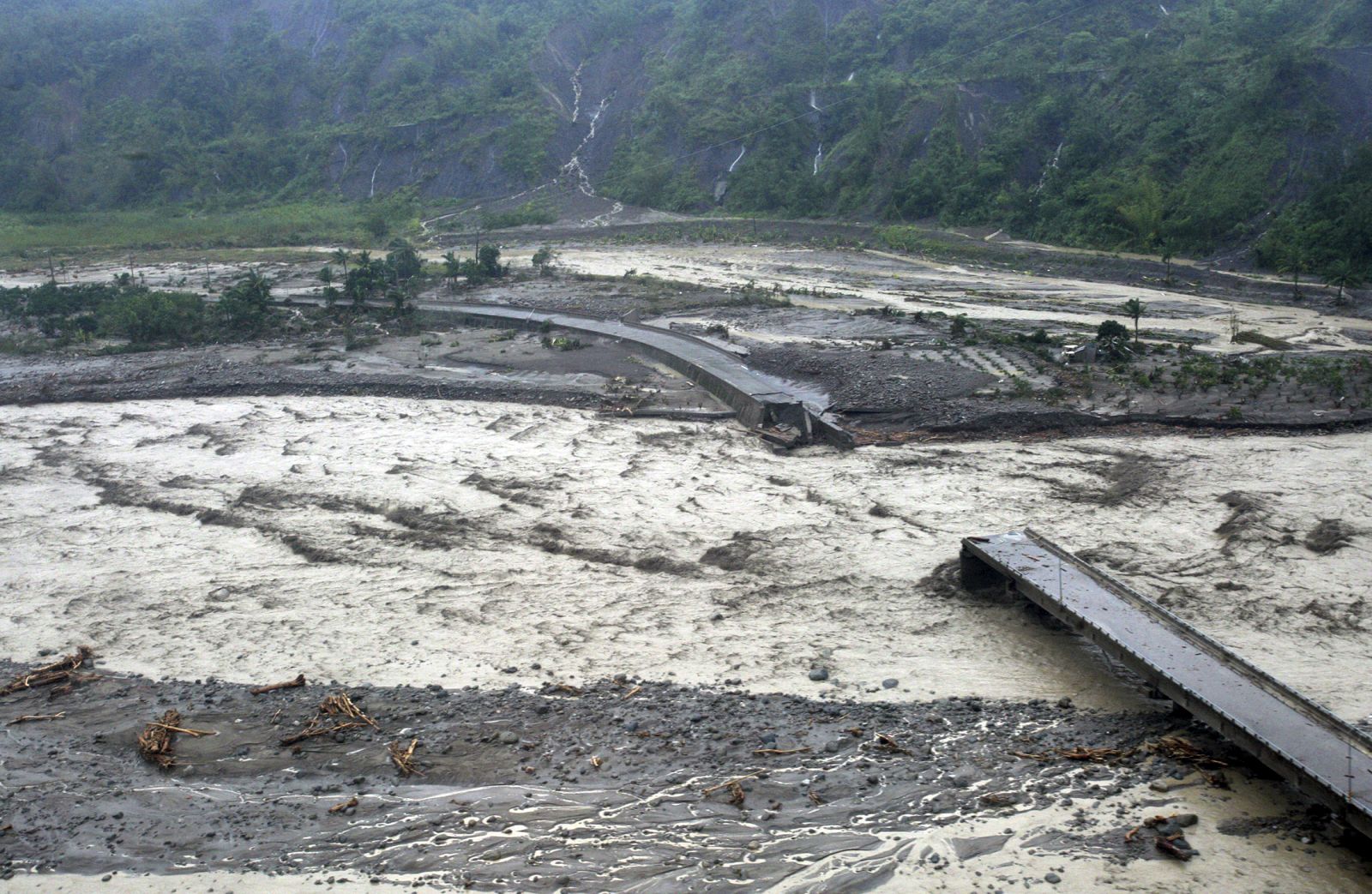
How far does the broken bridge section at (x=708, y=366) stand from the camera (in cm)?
1642

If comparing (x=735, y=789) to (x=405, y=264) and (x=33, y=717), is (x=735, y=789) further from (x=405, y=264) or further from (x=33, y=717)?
(x=405, y=264)

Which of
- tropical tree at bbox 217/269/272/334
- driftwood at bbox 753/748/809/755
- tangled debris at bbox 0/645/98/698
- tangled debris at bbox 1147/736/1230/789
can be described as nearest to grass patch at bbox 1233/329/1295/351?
tangled debris at bbox 1147/736/1230/789

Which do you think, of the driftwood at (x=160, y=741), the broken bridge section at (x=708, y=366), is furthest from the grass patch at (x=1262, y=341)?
the driftwood at (x=160, y=741)

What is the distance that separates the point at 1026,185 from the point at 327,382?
27077 millimetres

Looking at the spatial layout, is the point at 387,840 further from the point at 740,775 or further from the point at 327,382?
the point at 327,382

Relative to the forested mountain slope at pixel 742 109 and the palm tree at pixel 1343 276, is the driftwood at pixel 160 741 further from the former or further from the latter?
the forested mountain slope at pixel 742 109

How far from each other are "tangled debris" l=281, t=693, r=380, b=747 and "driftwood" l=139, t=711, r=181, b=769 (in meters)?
0.83

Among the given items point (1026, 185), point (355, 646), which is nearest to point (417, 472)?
point (355, 646)

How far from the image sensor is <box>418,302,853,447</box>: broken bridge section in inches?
647

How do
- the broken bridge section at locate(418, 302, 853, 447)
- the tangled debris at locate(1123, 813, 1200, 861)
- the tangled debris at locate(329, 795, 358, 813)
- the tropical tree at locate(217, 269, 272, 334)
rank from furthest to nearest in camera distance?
the tropical tree at locate(217, 269, 272, 334)
the broken bridge section at locate(418, 302, 853, 447)
the tangled debris at locate(329, 795, 358, 813)
the tangled debris at locate(1123, 813, 1200, 861)

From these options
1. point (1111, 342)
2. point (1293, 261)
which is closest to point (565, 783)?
point (1111, 342)

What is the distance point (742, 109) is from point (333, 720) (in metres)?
45.4

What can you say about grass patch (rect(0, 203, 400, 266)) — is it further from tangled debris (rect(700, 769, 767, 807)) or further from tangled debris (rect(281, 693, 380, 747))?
tangled debris (rect(700, 769, 767, 807))

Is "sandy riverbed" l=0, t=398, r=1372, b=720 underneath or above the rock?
above
